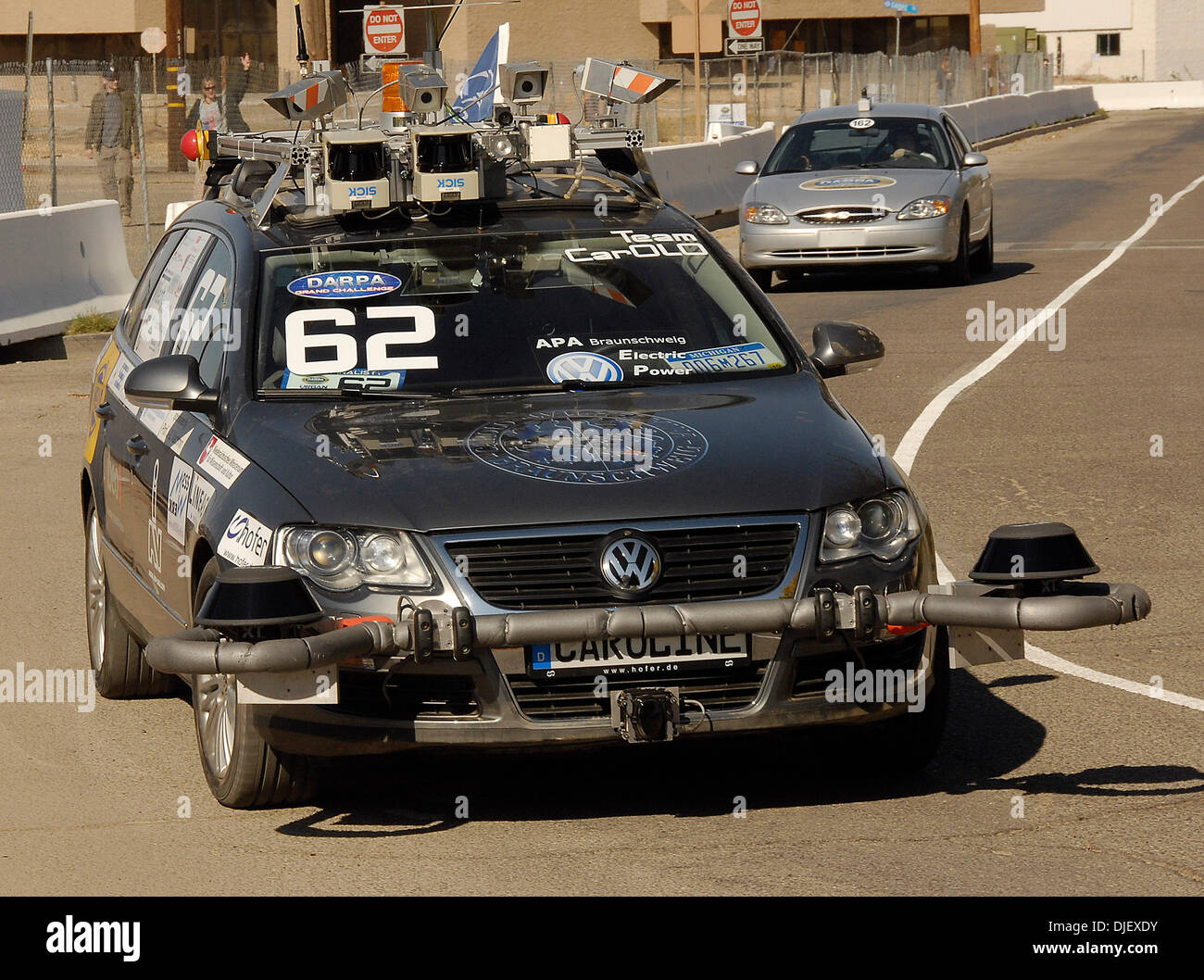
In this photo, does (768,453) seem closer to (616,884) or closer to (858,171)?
(616,884)

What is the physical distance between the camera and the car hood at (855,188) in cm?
1914

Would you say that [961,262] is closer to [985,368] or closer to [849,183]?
[849,183]

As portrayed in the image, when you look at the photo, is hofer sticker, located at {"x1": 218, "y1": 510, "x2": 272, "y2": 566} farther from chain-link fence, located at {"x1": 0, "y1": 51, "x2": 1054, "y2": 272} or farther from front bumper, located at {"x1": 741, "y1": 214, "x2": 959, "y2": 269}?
chain-link fence, located at {"x1": 0, "y1": 51, "x2": 1054, "y2": 272}

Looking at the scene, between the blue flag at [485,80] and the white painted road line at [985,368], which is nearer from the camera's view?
the blue flag at [485,80]

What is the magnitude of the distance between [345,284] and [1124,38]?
100738 mm

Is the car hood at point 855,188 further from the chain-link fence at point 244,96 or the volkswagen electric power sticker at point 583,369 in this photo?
the volkswagen electric power sticker at point 583,369

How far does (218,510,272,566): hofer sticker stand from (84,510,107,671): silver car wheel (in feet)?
6.21

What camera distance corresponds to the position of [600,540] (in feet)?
16.8

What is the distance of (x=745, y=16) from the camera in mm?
34031

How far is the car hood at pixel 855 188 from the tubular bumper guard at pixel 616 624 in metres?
14.4

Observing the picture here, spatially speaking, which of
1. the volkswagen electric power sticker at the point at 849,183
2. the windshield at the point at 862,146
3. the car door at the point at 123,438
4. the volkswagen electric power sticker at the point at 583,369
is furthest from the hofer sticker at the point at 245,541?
the windshield at the point at 862,146

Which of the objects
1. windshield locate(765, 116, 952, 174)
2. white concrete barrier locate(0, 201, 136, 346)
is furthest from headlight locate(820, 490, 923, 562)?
windshield locate(765, 116, 952, 174)

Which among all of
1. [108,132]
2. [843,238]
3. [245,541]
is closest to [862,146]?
[843,238]
